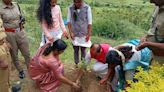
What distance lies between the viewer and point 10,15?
225 inches

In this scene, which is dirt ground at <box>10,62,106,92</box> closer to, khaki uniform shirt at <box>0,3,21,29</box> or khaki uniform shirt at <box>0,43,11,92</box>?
khaki uniform shirt at <box>0,43,11,92</box>

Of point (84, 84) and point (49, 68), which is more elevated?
point (49, 68)

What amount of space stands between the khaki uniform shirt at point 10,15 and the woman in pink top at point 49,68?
35.1 inches

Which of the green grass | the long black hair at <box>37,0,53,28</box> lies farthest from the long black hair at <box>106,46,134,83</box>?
the green grass

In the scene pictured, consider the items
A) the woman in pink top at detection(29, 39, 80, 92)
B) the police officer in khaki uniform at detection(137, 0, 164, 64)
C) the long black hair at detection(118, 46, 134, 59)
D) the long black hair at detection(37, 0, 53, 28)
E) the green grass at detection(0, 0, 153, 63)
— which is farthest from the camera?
the green grass at detection(0, 0, 153, 63)

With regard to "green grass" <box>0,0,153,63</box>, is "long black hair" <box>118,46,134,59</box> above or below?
above

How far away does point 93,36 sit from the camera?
32.3ft

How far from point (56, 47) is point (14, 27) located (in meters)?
1.19

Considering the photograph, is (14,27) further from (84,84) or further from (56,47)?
(84,84)

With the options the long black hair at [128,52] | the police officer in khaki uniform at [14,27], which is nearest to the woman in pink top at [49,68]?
the long black hair at [128,52]

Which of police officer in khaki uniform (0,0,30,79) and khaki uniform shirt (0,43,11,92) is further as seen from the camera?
police officer in khaki uniform (0,0,30,79)

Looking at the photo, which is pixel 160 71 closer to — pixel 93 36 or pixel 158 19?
pixel 158 19

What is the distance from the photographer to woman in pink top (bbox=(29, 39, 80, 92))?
4893mm

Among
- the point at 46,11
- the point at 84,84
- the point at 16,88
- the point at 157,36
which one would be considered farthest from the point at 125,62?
the point at 16,88
